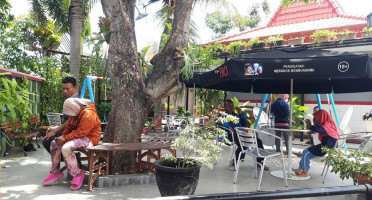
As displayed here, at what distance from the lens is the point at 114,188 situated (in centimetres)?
455

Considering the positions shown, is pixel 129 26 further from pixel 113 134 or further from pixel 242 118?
pixel 242 118

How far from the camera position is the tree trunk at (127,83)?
501 cm

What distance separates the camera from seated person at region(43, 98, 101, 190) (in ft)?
14.5

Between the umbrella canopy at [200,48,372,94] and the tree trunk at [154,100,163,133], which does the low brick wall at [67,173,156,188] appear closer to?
the umbrella canopy at [200,48,372,94]

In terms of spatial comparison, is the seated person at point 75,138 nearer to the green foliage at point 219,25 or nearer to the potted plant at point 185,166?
the potted plant at point 185,166

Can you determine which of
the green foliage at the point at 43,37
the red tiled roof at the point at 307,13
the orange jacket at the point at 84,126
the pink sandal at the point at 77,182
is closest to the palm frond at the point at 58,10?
the green foliage at the point at 43,37

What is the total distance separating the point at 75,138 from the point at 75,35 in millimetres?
7450

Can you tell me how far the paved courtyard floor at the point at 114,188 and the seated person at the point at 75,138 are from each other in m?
0.21

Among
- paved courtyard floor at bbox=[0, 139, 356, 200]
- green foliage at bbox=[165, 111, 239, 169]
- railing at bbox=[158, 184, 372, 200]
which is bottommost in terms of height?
paved courtyard floor at bbox=[0, 139, 356, 200]

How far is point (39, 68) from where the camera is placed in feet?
33.9

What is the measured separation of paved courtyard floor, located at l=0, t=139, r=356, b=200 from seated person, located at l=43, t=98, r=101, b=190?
0.21 meters

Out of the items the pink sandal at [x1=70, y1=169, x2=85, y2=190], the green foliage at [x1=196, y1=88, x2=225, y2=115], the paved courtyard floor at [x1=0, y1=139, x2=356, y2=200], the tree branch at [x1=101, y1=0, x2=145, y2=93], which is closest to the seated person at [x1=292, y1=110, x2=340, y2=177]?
the paved courtyard floor at [x1=0, y1=139, x2=356, y2=200]

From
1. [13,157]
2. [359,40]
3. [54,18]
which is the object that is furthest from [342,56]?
[54,18]

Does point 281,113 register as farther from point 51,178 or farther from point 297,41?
point 51,178
